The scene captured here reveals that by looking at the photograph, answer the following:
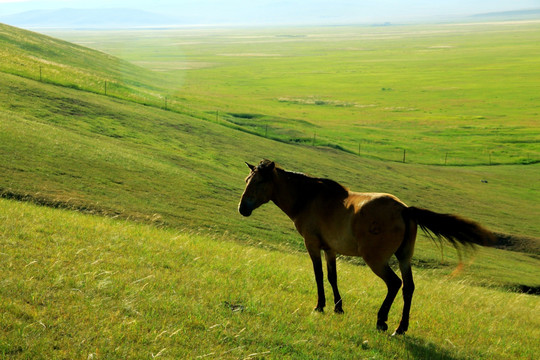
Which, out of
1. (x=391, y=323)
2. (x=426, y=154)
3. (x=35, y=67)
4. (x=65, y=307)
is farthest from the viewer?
(x=426, y=154)

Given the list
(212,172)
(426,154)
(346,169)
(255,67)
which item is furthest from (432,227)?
(255,67)

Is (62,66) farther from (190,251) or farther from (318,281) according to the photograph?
(318,281)

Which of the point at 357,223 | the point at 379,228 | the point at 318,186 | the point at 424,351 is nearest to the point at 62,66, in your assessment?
the point at 318,186

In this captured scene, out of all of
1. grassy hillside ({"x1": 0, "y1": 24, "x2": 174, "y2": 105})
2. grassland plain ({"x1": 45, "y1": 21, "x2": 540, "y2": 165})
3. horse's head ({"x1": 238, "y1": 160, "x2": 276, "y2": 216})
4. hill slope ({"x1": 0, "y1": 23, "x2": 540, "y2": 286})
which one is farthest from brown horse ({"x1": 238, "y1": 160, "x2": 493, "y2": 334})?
grassland plain ({"x1": 45, "y1": 21, "x2": 540, "y2": 165})

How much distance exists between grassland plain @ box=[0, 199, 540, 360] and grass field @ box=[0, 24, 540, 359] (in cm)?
4

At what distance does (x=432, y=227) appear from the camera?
9938 millimetres

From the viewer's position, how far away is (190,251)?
1409cm

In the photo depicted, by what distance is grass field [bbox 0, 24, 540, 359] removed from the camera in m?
8.07

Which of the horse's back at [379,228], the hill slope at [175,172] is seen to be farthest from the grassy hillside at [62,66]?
the horse's back at [379,228]

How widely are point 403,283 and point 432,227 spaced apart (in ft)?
3.61

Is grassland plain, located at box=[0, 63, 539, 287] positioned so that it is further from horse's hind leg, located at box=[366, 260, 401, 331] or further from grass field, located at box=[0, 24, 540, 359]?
horse's hind leg, located at box=[366, 260, 401, 331]

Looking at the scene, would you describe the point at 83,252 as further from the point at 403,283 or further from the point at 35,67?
the point at 35,67

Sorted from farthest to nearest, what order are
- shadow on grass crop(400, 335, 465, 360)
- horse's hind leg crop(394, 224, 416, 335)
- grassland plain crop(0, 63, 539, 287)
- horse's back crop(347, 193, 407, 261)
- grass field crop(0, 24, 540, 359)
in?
grassland plain crop(0, 63, 539, 287)
horse's hind leg crop(394, 224, 416, 335)
horse's back crop(347, 193, 407, 261)
shadow on grass crop(400, 335, 465, 360)
grass field crop(0, 24, 540, 359)

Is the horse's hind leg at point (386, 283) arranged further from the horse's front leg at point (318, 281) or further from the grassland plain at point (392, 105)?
the grassland plain at point (392, 105)
